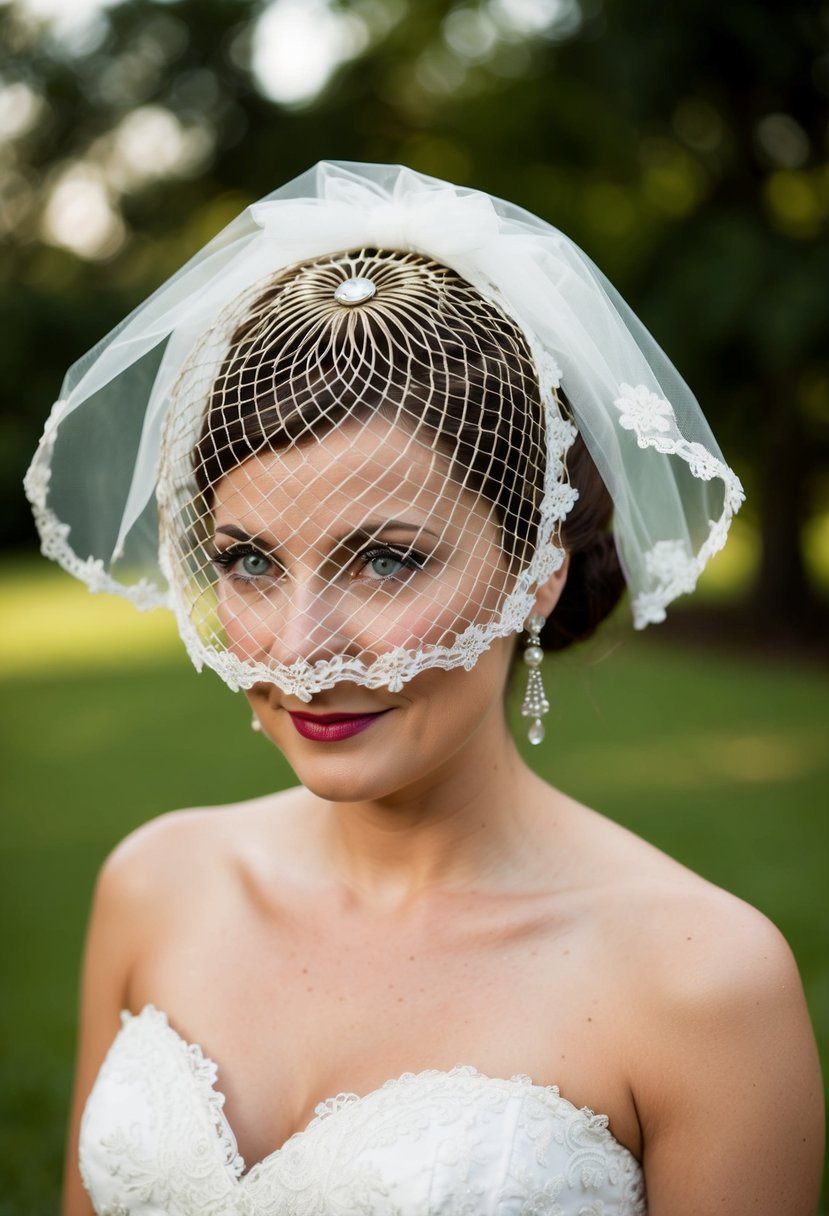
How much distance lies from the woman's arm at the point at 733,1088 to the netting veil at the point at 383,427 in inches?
28.5

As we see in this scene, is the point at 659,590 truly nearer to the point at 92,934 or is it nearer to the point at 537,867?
the point at 537,867

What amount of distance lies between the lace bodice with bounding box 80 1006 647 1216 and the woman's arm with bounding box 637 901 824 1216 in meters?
0.12

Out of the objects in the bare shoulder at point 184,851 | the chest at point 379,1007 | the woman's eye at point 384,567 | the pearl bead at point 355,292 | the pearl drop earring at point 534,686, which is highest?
the pearl bead at point 355,292

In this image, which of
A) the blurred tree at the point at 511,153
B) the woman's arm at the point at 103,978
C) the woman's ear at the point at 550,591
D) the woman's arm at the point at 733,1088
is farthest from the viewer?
the blurred tree at the point at 511,153

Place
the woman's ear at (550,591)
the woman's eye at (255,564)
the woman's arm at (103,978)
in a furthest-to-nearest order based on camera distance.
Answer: the woman's arm at (103,978)
the woman's ear at (550,591)
the woman's eye at (255,564)

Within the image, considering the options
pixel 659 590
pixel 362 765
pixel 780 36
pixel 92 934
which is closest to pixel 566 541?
pixel 659 590

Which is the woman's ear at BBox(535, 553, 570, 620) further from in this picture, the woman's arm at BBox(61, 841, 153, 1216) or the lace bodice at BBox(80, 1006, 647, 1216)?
the woman's arm at BBox(61, 841, 153, 1216)

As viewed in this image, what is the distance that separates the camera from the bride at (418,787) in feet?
6.97

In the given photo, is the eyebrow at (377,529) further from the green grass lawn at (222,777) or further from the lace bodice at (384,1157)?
the lace bodice at (384,1157)

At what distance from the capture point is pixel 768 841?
7.56 metres

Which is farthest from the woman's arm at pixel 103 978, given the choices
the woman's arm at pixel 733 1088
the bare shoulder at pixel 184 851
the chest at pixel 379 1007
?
the woman's arm at pixel 733 1088

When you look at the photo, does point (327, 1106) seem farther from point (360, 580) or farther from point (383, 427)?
point (383, 427)

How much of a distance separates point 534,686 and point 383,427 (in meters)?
0.69

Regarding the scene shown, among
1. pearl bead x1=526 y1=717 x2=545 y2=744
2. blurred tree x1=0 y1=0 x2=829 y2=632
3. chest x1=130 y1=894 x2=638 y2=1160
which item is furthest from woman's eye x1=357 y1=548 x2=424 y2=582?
blurred tree x1=0 y1=0 x2=829 y2=632
